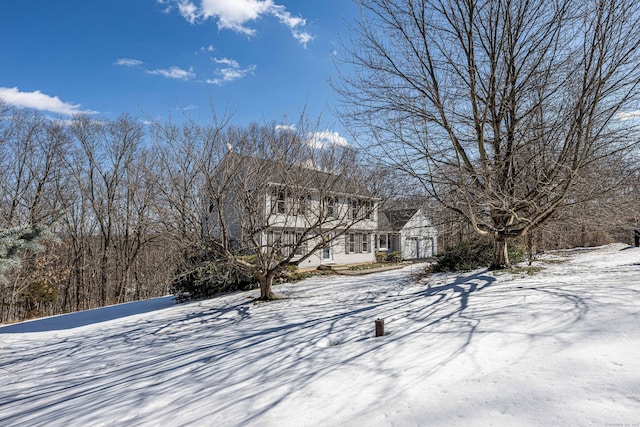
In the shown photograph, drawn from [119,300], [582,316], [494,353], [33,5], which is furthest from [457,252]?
[119,300]

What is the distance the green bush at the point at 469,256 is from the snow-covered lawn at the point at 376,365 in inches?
109

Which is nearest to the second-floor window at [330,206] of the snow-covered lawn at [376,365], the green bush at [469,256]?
the snow-covered lawn at [376,365]

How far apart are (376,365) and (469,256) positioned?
8718mm

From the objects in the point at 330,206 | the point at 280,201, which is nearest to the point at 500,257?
the point at 330,206

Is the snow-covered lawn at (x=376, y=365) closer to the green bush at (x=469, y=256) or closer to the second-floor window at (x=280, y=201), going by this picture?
the green bush at (x=469, y=256)

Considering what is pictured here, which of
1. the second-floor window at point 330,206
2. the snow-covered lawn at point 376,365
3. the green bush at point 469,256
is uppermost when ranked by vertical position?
the second-floor window at point 330,206

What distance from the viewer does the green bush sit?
455 inches

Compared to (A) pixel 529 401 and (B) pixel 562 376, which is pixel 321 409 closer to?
(A) pixel 529 401

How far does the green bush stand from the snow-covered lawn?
2778 millimetres

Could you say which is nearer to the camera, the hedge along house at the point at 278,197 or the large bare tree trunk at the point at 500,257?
the hedge along house at the point at 278,197

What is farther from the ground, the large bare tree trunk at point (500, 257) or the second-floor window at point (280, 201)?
the second-floor window at point (280, 201)

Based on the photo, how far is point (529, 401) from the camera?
9.38 ft

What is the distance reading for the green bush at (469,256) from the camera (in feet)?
37.9

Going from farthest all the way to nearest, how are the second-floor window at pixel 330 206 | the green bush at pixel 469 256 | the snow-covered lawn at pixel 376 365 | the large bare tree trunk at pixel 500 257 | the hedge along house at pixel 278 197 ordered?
1. the green bush at pixel 469 256
2. the large bare tree trunk at pixel 500 257
3. the second-floor window at pixel 330 206
4. the hedge along house at pixel 278 197
5. the snow-covered lawn at pixel 376 365
